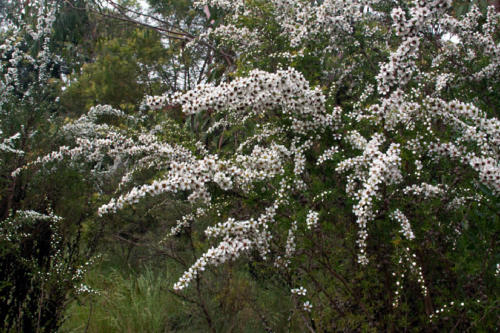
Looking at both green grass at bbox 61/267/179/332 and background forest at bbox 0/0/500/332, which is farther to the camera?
green grass at bbox 61/267/179/332

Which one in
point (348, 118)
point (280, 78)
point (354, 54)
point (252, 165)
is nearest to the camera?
point (280, 78)

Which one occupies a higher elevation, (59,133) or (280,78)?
(59,133)

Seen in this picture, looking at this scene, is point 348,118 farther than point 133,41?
No

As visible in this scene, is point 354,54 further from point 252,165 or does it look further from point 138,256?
point 138,256

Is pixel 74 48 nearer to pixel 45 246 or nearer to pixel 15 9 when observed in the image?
pixel 15 9

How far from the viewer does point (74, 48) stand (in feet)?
46.7

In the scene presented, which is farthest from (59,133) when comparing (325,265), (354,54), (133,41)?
(133,41)

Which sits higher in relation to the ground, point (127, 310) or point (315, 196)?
point (315, 196)

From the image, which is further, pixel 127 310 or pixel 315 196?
pixel 127 310

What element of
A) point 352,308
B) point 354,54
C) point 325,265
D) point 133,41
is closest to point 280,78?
point 325,265

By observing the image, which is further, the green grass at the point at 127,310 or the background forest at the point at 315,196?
the green grass at the point at 127,310

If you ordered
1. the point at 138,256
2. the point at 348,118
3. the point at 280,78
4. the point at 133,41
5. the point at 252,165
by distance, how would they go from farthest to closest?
the point at 133,41
the point at 138,256
the point at 348,118
the point at 252,165
the point at 280,78

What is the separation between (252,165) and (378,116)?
911 millimetres

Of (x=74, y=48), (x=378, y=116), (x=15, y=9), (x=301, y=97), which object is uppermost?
(x=15, y=9)
